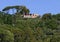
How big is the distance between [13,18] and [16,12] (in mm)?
5904

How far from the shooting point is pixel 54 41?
27.3 m

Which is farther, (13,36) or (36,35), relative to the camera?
(36,35)

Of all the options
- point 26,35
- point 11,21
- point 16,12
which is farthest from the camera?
point 16,12

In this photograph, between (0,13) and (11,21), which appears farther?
(0,13)

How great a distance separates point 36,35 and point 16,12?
19385 mm

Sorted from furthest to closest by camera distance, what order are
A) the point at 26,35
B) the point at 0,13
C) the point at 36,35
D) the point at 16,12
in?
the point at 16,12
the point at 0,13
the point at 36,35
the point at 26,35

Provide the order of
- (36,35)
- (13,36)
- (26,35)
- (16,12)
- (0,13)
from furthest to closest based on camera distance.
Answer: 1. (16,12)
2. (0,13)
3. (36,35)
4. (26,35)
5. (13,36)

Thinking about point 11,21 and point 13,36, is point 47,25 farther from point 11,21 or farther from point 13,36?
point 13,36

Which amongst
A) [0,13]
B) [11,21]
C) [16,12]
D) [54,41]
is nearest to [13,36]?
[54,41]

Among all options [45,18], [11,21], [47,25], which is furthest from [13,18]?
[45,18]

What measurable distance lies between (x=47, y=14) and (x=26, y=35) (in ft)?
80.9

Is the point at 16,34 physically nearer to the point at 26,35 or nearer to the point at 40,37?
the point at 26,35

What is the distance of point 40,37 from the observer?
99.8 ft

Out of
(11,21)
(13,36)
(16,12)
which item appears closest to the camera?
(13,36)
